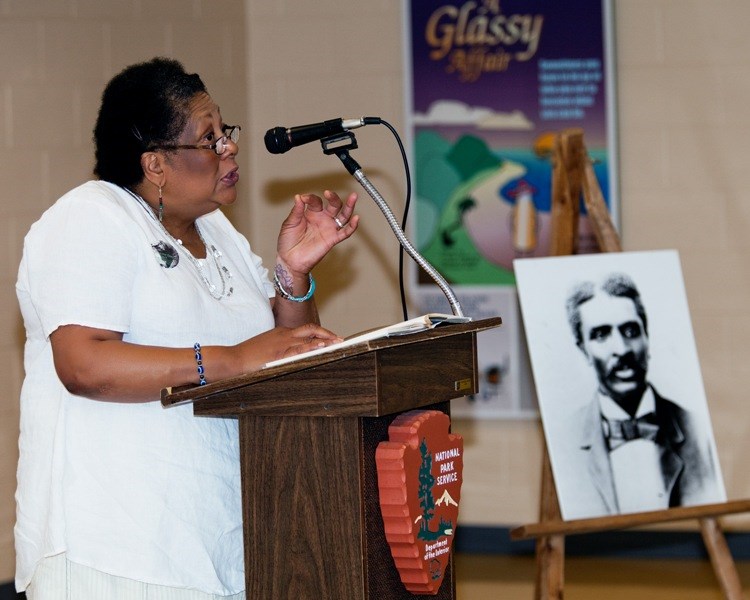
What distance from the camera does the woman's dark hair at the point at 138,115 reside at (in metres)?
1.88

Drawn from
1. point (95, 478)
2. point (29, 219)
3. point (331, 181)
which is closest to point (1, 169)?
point (29, 219)

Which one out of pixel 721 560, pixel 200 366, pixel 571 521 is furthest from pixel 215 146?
pixel 721 560

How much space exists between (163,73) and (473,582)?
9.13ft

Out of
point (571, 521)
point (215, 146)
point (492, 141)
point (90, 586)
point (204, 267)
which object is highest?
point (492, 141)

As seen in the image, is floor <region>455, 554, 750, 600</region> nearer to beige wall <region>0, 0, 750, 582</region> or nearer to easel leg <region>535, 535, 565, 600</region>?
beige wall <region>0, 0, 750, 582</region>

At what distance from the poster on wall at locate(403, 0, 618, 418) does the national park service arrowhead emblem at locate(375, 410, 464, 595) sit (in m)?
2.73

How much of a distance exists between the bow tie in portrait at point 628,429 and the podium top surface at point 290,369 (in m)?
1.37

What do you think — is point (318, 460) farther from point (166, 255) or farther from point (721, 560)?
point (721, 560)

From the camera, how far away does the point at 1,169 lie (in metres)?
3.44

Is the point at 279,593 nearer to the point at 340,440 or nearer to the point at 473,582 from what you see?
the point at 340,440

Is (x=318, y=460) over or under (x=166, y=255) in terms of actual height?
under

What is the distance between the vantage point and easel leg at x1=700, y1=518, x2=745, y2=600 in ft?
9.28

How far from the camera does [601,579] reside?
4164mm

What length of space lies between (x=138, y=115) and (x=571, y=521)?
152cm
